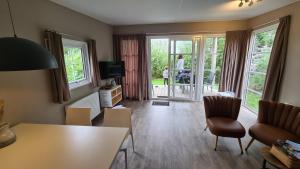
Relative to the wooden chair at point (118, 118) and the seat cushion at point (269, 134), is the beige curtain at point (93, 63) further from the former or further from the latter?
the seat cushion at point (269, 134)

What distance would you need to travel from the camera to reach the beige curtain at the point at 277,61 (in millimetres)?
2852

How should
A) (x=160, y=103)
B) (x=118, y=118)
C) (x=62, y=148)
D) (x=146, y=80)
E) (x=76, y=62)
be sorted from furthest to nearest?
(x=146, y=80) < (x=160, y=103) < (x=76, y=62) < (x=118, y=118) < (x=62, y=148)

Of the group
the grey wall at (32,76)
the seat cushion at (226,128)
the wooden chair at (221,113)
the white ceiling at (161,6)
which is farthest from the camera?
the white ceiling at (161,6)

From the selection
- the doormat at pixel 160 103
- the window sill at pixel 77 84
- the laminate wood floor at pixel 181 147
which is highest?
the window sill at pixel 77 84

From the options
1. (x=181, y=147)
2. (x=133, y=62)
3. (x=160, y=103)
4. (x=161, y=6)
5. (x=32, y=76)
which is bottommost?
(x=181, y=147)

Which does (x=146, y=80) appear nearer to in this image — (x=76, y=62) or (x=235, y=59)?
(x=76, y=62)

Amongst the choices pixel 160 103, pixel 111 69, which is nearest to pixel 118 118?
pixel 111 69

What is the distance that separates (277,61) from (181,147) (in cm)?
257

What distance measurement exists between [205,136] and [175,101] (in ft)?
7.17

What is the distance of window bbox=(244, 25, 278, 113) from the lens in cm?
353

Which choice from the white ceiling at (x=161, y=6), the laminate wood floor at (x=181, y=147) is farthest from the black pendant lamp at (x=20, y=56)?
the white ceiling at (x=161, y=6)

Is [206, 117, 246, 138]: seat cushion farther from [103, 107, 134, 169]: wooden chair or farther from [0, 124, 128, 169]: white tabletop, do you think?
[0, 124, 128, 169]: white tabletop

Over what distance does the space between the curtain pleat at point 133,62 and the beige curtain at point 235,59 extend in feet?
7.90

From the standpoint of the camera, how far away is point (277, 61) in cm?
300
